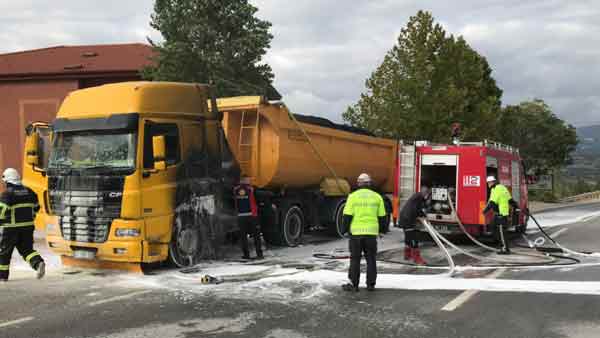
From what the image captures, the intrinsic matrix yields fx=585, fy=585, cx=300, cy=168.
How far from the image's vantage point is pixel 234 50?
19.2 m

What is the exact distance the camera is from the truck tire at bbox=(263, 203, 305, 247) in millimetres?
12477

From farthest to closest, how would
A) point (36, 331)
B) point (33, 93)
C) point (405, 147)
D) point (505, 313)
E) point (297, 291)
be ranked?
point (33, 93)
point (405, 147)
point (297, 291)
point (505, 313)
point (36, 331)

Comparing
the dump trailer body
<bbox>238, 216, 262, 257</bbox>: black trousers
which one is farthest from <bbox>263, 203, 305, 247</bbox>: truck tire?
<bbox>238, 216, 262, 257</bbox>: black trousers

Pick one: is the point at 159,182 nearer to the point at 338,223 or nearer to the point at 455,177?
the point at 338,223

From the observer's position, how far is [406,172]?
45.5 feet

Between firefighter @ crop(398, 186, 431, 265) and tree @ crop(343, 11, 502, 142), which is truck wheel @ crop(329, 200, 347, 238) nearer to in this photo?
firefighter @ crop(398, 186, 431, 265)

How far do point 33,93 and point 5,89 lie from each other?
1262mm

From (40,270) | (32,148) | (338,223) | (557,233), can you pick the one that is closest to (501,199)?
(338,223)

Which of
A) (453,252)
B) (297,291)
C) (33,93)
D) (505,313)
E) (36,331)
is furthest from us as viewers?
(33,93)

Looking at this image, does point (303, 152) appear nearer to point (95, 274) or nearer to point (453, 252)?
point (453, 252)

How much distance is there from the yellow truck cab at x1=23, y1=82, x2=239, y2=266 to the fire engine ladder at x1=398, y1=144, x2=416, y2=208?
5.43m

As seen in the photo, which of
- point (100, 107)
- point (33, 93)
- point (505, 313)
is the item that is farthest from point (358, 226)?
point (33, 93)

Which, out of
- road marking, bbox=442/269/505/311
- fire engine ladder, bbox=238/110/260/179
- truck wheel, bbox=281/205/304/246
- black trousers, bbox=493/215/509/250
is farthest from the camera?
truck wheel, bbox=281/205/304/246

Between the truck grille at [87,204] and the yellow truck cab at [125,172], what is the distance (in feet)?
0.05
